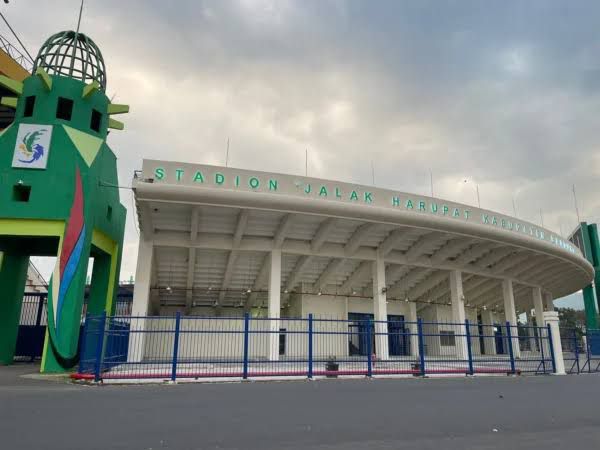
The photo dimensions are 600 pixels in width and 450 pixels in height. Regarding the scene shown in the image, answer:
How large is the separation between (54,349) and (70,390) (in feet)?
25.4

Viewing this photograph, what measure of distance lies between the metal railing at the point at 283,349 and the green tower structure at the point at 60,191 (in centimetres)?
258

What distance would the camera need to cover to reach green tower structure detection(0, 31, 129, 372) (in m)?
18.2

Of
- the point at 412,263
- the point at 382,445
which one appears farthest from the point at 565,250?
the point at 382,445

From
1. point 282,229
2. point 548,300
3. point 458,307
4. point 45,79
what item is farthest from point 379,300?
point 548,300

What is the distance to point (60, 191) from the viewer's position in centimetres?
1875

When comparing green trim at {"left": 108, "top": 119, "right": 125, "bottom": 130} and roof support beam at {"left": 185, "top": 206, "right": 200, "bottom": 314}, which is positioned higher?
green trim at {"left": 108, "top": 119, "right": 125, "bottom": 130}

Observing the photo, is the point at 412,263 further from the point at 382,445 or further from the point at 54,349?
the point at 382,445

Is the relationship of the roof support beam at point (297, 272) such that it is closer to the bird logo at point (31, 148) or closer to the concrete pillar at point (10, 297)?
the bird logo at point (31, 148)

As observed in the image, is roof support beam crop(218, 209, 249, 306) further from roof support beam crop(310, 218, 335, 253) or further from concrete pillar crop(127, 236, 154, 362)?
concrete pillar crop(127, 236, 154, 362)

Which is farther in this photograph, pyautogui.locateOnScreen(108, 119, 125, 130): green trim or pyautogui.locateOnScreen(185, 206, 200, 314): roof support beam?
pyautogui.locateOnScreen(108, 119, 125, 130): green trim

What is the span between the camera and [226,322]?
3111 centimetres

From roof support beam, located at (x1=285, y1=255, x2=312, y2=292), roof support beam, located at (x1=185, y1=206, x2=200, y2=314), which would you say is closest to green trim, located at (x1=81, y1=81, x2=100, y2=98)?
roof support beam, located at (x1=185, y1=206, x2=200, y2=314)

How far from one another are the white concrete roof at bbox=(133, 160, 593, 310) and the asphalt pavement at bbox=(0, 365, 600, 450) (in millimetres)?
10970

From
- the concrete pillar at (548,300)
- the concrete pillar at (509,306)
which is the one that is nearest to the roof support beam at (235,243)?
the concrete pillar at (509,306)
